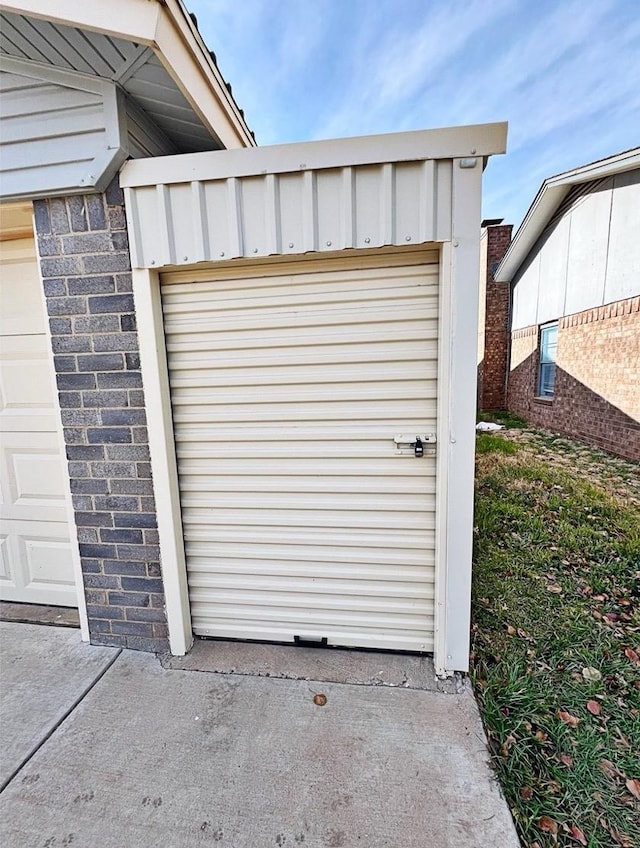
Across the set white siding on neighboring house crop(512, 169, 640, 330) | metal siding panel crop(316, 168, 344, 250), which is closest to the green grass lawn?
metal siding panel crop(316, 168, 344, 250)

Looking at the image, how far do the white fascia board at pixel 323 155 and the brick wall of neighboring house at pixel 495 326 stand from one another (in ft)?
33.2

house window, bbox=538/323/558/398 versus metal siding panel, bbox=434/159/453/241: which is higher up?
metal siding panel, bbox=434/159/453/241

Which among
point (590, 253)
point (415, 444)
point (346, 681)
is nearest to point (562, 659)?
point (346, 681)

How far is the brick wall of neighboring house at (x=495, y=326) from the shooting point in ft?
35.9

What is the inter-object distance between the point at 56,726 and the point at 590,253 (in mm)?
8617

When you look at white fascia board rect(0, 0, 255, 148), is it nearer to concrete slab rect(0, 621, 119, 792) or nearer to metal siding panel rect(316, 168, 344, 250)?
metal siding panel rect(316, 168, 344, 250)

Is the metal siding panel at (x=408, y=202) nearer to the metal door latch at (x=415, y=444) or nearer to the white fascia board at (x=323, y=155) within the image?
the white fascia board at (x=323, y=155)

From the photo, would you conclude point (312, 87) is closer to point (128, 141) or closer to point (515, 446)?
point (128, 141)

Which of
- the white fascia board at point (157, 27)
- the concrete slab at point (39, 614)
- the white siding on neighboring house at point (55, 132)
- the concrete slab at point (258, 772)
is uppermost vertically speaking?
the white fascia board at point (157, 27)

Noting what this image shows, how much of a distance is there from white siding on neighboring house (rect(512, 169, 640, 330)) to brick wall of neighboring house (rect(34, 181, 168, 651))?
6.70m

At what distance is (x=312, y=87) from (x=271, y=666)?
7282 millimetres

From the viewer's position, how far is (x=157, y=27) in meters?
1.54

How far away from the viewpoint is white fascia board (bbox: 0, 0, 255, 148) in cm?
148

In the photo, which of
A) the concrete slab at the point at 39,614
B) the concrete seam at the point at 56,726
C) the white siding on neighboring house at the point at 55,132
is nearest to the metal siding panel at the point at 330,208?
the white siding on neighboring house at the point at 55,132
